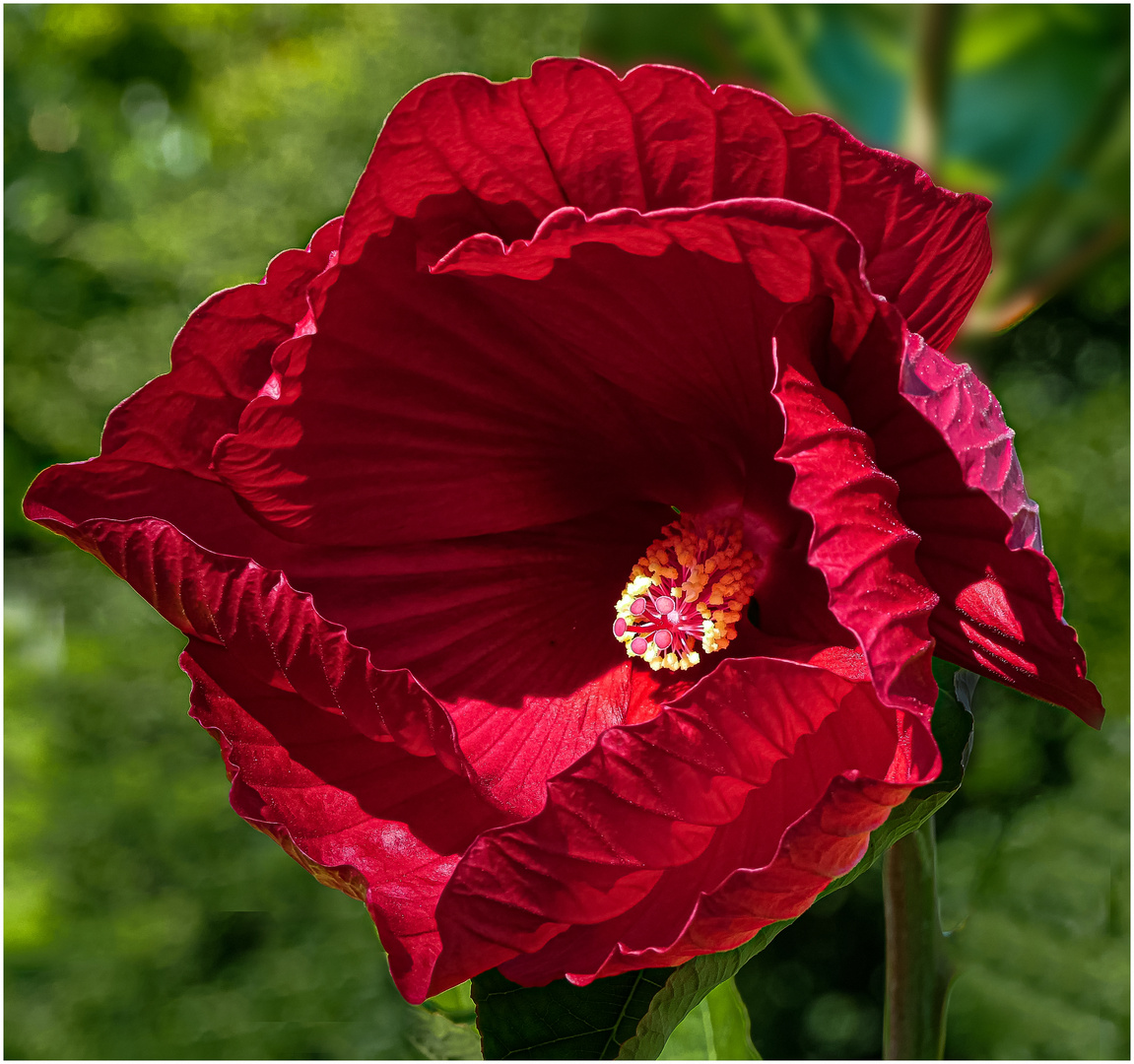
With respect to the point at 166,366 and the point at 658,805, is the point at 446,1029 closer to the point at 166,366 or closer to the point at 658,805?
the point at 658,805

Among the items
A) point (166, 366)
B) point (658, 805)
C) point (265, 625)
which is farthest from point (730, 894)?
point (166, 366)

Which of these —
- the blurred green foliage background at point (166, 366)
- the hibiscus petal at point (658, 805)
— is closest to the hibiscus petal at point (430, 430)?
the hibiscus petal at point (658, 805)

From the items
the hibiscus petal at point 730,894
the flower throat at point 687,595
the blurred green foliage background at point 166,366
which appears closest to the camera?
the hibiscus petal at point 730,894

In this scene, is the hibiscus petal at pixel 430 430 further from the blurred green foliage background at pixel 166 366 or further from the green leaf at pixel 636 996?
the blurred green foliage background at pixel 166 366

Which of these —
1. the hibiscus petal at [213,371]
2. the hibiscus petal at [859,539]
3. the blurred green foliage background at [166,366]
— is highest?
A: the hibiscus petal at [213,371]

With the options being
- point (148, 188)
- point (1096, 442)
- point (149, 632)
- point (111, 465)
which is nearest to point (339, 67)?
point (148, 188)

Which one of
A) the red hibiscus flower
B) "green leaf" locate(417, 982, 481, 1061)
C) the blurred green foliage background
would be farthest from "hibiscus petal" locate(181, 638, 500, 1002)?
the blurred green foliage background

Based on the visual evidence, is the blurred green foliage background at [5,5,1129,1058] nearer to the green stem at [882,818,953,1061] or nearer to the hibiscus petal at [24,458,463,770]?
the green stem at [882,818,953,1061]
